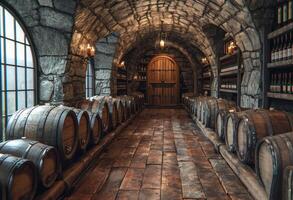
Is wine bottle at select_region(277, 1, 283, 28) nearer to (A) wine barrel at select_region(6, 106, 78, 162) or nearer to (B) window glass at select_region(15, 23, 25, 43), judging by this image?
(A) wine barrel at select_region(6, 106, 78, 162)

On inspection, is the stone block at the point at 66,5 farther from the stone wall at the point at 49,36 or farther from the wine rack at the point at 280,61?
the wine rack at the point at 280,61

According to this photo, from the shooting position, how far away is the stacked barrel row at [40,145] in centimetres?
206

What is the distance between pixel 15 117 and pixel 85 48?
10.6 feet

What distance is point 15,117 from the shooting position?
323 centimetres

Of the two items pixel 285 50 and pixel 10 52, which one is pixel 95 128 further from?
pixel 285 50

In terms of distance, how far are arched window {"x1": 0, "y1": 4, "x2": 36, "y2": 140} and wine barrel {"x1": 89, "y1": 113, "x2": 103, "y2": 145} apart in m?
1.10

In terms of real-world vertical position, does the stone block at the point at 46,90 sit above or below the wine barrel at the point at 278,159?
above

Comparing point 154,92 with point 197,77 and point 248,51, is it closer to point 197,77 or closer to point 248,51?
point 197,77

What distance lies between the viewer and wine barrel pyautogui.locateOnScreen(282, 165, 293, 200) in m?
1.82

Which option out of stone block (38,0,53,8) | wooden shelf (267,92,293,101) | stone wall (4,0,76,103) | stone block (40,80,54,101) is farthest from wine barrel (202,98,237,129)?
stone block (38,0,53,8)

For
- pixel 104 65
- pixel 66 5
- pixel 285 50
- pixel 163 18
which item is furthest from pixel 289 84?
pixel 104 65

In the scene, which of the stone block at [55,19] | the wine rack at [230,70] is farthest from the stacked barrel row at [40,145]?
the wine rack at [230,70]

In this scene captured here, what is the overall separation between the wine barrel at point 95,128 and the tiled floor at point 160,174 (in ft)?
0.89

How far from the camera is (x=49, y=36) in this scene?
4.91 meters
